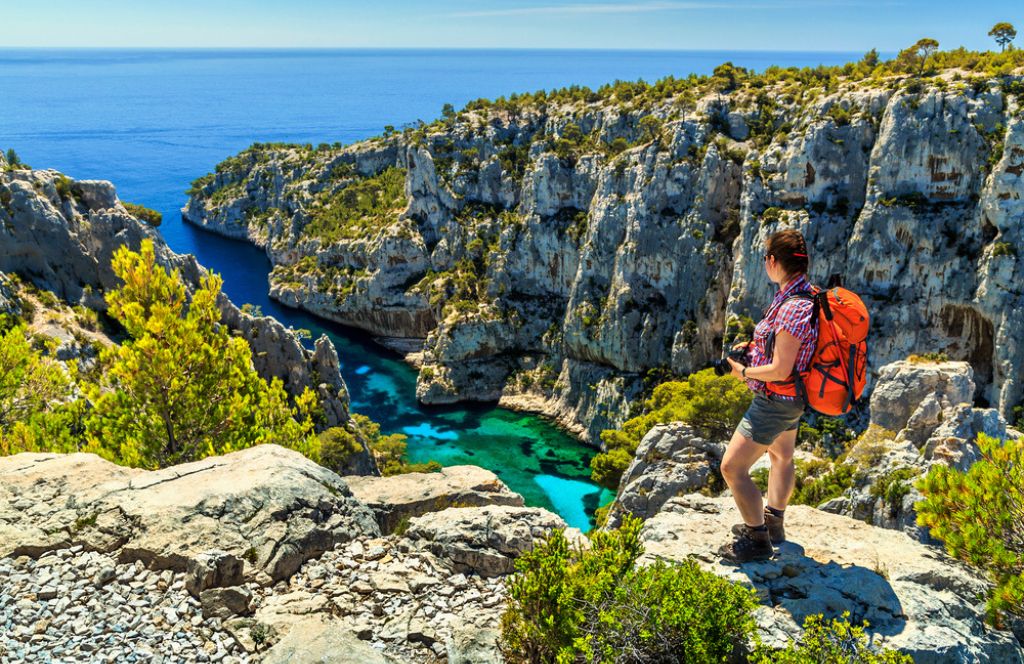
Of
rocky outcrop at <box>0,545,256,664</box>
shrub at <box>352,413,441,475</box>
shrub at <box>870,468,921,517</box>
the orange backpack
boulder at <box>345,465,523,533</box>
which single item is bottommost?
shrub at <box>352,413,441,475</box>

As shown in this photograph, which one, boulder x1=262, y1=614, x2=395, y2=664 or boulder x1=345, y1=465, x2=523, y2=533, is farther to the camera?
boulder x1=345, y1=465, x2=523, y2=533

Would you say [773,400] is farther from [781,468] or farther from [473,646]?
[473,646]

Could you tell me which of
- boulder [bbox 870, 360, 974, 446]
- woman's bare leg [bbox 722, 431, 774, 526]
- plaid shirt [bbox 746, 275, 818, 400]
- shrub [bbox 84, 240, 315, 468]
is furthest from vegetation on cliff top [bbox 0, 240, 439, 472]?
boulder [bbox 870, 360, 974, 446]

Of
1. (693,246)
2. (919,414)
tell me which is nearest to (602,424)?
(693,246)

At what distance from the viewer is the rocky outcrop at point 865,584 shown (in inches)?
302

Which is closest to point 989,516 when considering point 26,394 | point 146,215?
point 26,394

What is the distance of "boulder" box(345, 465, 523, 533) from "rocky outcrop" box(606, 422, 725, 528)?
43.8 feet

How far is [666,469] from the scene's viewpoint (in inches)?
1225

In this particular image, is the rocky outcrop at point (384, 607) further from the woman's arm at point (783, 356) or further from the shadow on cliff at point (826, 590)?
the woman's arm at point (783, 356)

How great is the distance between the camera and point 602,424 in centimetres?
5994

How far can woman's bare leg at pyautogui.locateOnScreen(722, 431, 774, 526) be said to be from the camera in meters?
8.27

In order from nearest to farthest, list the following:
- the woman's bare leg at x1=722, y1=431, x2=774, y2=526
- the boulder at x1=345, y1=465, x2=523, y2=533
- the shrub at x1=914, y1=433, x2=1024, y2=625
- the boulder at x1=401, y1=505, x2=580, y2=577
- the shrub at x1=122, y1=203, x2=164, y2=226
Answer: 1. the shrub at x1=914, y1=433, x2=1024, y2=625
2. the woman's bare leg at x1=722, y1=431, x2=774, y2=526
3. the boulder at x1=401, y1=505, x2=580, y2=577
4. the boulder at x1=345, y1=465, x2=523, y2=533
5. the shrub at x1=122, y1=203, x2=164, y2=226

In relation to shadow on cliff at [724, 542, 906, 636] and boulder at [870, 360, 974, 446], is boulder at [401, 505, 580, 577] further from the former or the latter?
boulder at [870, 360, 974, 446]

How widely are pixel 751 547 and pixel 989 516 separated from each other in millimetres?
3445
